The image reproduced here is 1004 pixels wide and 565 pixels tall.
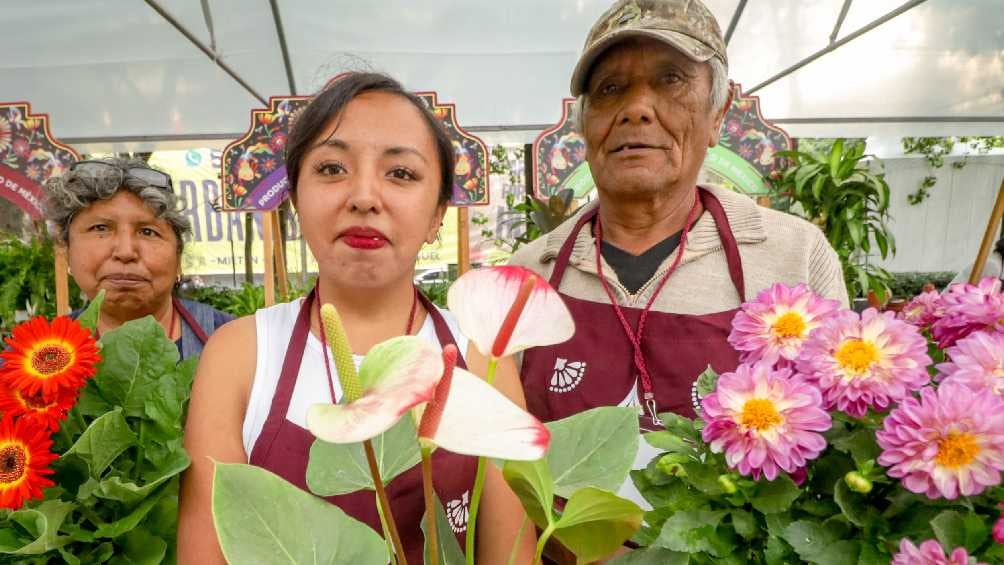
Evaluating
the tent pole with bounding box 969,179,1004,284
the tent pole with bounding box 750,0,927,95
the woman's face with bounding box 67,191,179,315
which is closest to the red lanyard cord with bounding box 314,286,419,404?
the woman's face with bounding box 67,191,179,315

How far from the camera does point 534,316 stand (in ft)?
1.05

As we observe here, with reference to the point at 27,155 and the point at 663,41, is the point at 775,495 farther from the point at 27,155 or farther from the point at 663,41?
the point at 27,155

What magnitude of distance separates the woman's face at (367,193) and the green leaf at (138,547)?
0.35 metres

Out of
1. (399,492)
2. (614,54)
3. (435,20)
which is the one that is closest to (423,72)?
(435,20)

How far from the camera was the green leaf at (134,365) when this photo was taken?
713 millimetres

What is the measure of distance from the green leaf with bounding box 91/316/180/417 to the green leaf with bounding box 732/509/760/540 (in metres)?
0.64

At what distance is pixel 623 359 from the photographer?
3.43 ft

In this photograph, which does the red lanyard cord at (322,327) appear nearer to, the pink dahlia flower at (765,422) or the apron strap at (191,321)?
the pink dahlia flower at (765,422)

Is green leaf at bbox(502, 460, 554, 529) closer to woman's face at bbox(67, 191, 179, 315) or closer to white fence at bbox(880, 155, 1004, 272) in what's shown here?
woman's face at bbox(67, 191, 179, 315)

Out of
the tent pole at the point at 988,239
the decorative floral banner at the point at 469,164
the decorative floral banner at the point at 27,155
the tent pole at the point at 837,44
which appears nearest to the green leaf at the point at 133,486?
the tent pole at the point at 988,239

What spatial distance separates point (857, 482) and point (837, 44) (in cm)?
454

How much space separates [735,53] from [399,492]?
445cm

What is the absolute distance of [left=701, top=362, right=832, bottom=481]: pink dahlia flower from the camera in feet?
1.24

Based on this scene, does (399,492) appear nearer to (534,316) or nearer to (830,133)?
(534,316)
